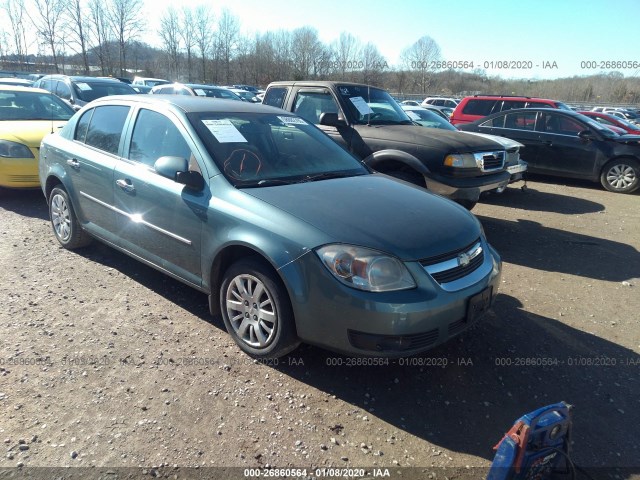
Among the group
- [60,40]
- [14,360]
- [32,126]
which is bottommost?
[14,360]

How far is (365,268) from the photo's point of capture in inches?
104

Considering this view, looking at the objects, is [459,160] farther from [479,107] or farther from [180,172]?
[479,107]

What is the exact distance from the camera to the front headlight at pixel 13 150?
20.6 feet

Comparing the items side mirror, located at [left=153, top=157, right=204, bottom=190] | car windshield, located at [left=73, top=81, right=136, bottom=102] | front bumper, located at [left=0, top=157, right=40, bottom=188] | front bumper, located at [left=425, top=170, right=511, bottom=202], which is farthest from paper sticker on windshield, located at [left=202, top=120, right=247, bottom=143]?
car windshield, located at [left=73, top=81, right=136, bottom=102]

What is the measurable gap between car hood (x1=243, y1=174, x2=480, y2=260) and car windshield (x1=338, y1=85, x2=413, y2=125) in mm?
2822

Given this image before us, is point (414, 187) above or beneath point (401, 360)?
above

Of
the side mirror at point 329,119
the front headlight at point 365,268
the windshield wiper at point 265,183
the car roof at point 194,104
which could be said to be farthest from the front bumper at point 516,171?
the front headlight at point 365,268

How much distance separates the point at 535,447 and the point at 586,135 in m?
9.26

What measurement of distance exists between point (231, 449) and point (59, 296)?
249cm

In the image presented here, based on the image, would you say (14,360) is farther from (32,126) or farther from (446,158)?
(32,126)

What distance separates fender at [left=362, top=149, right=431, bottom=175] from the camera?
5480mm

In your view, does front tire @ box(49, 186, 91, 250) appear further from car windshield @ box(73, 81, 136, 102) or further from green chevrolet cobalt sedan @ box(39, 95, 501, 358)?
car windshield @ box(73, 81, 136, 102)

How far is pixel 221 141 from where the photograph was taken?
3490mm

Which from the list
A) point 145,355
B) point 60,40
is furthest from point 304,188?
point 60,40
